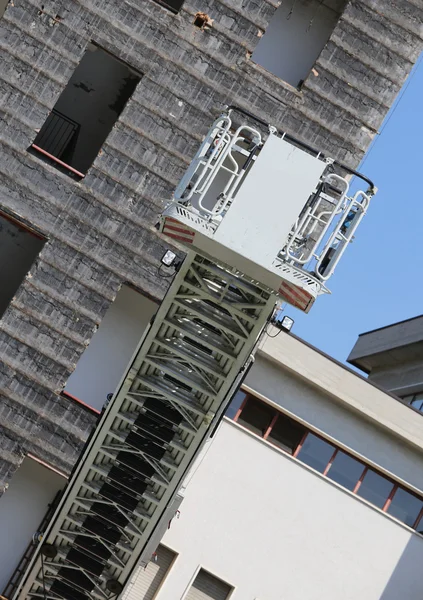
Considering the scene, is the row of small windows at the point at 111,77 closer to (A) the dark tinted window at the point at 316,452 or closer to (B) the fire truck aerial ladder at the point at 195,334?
(B) the fire truck aerial ladder at the point at 195,334

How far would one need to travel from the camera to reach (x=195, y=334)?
26.6 m

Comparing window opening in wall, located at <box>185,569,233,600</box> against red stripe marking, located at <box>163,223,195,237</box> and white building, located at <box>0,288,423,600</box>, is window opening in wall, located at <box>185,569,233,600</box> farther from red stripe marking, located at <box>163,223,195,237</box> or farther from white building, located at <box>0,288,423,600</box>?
red stripe marking, located at <box>163,223,195,237</box>

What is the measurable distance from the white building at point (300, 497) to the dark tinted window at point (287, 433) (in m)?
0.03

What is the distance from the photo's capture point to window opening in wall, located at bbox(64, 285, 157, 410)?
31.8 m

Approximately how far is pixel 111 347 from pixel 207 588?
6614mm

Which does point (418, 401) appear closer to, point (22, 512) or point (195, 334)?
point (22, 512)

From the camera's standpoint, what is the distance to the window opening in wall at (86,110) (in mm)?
34062

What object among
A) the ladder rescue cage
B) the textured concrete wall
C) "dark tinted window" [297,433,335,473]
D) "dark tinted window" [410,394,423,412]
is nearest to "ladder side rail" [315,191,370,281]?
the ladder rescue cage

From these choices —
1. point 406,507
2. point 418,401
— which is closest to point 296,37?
point 406,507

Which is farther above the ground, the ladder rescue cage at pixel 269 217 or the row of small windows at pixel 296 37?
the row of small windows at pixel 296 37

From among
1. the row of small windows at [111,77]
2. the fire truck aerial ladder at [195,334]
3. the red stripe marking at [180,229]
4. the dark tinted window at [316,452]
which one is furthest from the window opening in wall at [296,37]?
the red stripe marking at [180,229]

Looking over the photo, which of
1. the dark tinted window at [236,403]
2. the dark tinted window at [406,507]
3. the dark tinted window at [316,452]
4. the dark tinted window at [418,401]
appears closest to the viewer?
the dark tinted window at [236,403]

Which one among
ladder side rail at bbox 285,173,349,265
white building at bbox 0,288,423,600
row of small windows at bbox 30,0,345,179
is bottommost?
white building at bbox 0,288,423,600

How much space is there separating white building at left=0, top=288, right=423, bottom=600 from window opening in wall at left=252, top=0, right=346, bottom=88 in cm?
663
